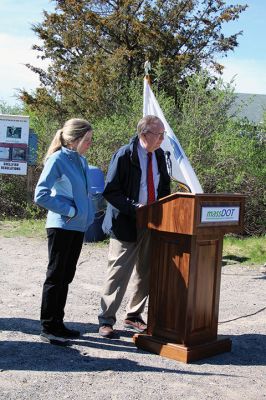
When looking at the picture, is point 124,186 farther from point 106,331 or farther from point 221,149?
point 221,149

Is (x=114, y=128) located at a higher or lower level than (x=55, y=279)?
higher

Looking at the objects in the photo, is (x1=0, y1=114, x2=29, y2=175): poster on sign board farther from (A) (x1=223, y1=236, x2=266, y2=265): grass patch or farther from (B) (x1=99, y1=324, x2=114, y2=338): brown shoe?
(B) (x1=99, y1=324, x2=114, y2=338): brown shoe

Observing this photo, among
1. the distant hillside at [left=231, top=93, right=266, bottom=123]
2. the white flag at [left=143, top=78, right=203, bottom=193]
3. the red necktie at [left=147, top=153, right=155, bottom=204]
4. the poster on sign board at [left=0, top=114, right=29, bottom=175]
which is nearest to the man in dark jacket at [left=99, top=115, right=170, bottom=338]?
the red necktie at [left=147, top=153, right=155, bottom=204]

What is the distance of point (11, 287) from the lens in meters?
7.62

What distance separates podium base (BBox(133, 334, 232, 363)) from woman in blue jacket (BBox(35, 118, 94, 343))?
72 cm

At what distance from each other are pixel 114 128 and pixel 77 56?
36.5ft

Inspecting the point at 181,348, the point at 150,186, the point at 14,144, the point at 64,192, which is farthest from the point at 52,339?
the point at 14,144

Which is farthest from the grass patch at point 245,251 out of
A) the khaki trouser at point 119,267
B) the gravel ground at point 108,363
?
the khaki trouser at point 119,267

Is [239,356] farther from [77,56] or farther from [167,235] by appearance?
[77,56]

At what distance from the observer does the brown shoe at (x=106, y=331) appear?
539 centimetres

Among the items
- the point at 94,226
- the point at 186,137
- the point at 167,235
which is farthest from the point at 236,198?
the point at 186,137

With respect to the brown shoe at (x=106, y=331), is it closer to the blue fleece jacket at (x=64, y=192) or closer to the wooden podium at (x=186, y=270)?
the wooden podium at (x=186, y=270)

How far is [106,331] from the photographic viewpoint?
5.40 meters

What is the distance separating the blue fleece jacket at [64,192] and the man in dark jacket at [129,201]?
0.27 m
